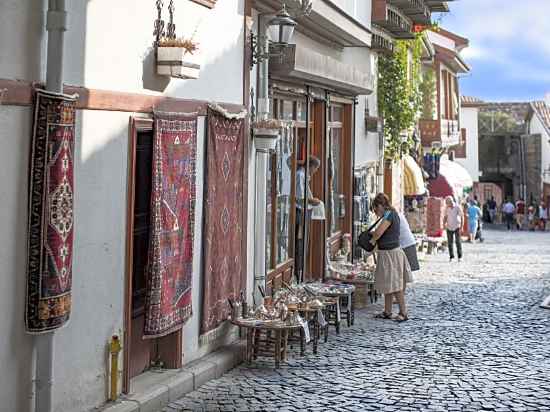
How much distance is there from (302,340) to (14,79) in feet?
17.1

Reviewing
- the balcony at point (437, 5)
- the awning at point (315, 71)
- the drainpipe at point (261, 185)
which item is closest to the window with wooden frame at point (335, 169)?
the awning at point (315, 71)

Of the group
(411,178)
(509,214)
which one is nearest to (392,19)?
(411,178)

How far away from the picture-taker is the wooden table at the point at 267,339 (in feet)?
31.1

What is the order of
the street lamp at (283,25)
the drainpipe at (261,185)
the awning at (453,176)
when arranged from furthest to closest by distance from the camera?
1. the awning at (453,176)
2. the drainpipe at (261,185)
3. the street lamp at (283,25)

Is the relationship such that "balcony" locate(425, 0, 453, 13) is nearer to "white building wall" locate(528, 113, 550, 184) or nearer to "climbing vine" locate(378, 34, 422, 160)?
"climbing vine" locate(378, 34, 422, 160)

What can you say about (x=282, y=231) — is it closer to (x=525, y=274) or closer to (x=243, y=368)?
(x=243, y=368)

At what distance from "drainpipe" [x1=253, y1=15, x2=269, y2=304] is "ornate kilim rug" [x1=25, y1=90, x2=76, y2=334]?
185 inches

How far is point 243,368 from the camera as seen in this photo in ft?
31.4

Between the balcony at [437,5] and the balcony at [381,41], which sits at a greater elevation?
the balcony at [437,5]

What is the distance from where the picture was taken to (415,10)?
69.0ft

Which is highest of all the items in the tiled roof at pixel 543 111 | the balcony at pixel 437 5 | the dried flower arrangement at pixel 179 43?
the tiled roof at pixel 543 111

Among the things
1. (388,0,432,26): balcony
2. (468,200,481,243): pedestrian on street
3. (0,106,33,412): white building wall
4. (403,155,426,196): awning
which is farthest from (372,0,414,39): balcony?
(0,106,33,412): white building wall

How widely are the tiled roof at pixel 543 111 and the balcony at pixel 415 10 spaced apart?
1192 inches

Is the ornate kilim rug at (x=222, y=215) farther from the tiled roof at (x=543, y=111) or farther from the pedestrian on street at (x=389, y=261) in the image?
the tiled roof at (x=543, y=111)
